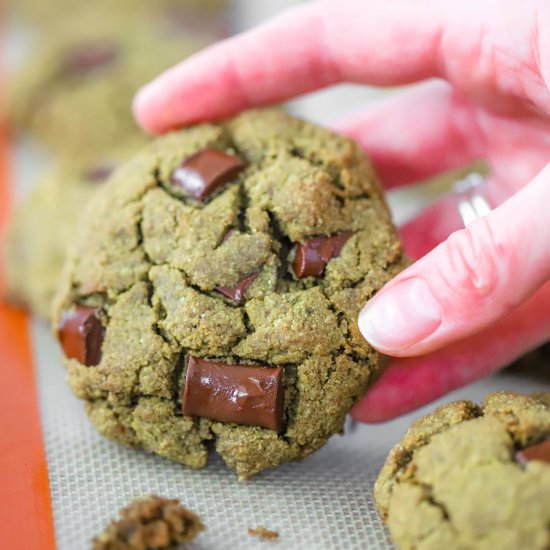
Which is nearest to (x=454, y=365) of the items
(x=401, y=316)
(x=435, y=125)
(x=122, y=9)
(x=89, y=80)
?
(x=401, y=316)

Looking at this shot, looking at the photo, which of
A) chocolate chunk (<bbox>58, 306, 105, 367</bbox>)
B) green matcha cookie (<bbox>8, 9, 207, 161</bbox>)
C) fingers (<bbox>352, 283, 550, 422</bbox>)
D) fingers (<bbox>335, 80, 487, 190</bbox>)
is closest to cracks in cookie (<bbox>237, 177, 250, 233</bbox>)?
chocolate chunk (<bbox>58, 306, 105, 367</bbox>)

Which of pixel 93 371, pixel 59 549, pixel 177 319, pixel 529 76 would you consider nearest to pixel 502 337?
pixel 529 76

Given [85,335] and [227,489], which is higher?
[85,335]

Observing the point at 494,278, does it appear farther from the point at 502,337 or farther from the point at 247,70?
the point at 247,70

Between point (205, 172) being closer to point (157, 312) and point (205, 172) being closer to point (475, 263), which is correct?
point (157, 312)

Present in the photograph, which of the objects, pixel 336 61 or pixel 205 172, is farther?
pixel 336 61

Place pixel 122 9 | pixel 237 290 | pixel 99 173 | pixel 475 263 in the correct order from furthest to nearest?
pixel 122 9 → pixel 99 173 → pixel 237 290 → pixel 475 263

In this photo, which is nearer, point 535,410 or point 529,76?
point 535,410
